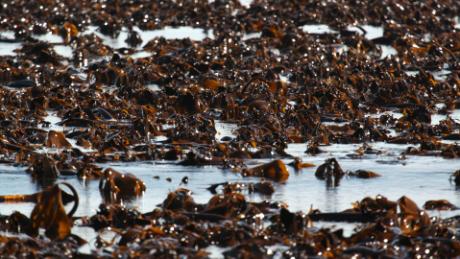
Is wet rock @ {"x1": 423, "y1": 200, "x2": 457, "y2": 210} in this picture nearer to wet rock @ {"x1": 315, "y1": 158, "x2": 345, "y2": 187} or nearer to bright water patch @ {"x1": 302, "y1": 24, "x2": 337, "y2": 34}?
wet rock @ {"x1": 315, "y1": 158, "x2": 345, "y2": 187}

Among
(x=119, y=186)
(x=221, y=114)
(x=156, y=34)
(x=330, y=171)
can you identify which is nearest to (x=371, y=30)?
(x=156, y=34)

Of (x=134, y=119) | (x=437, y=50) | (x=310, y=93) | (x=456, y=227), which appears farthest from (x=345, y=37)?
(x=456, y=227)

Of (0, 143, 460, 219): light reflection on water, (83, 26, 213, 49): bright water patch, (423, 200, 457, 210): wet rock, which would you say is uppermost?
(83, 26, 213, 49): bright water patch

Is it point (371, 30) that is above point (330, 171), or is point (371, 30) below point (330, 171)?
above

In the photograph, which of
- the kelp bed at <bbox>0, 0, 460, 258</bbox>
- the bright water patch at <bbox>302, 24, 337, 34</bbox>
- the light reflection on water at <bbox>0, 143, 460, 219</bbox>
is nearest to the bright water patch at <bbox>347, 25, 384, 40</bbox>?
→ the kelp bed at <bbox>0, 0, 460, 258</bbox>

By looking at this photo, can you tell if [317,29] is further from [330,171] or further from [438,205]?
[438,205]

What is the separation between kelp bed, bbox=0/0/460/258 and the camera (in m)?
7.09

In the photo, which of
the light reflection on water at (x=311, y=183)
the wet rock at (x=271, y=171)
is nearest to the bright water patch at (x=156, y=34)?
the light reflection on water at (x=311, y=183)

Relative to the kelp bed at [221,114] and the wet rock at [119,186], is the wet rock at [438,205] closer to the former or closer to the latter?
the kelp bed at [221,114]

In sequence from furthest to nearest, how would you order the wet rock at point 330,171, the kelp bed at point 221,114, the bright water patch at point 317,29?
1. the bright water patch at point 317,29
2. the wet rock at point 330,171
3. the kelp bed at point 221,114

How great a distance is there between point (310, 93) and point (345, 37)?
5.99 meters

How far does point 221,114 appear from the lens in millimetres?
11758

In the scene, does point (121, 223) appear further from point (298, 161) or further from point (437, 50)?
point (437, 50)

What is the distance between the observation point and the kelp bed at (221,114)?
23.3 feet
